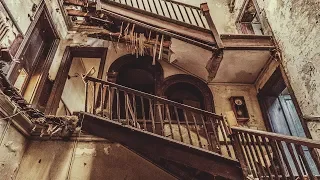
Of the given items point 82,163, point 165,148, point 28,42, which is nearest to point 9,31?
point 28,42

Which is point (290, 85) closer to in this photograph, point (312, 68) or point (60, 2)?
point (312, 68)

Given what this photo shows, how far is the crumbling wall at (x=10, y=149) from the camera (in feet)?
14.6

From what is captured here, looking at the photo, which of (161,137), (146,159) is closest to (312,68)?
(161,137)

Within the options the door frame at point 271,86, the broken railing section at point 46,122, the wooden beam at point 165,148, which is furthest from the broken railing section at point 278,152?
the broken railing section at point 46,122

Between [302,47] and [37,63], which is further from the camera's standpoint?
[37,63]

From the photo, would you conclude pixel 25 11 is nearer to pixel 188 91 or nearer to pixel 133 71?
pixel 133 71

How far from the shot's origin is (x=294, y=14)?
555 cm

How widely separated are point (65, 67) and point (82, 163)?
3362 mm

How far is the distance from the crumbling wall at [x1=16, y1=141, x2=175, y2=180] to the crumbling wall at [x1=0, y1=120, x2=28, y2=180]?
0.63 ft

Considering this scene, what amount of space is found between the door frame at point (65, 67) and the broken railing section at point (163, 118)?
0.93 m

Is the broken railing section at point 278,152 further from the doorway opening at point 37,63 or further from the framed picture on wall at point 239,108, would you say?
the doorway opening at point 37,63

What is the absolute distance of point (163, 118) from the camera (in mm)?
6430

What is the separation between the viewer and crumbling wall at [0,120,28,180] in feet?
14.6

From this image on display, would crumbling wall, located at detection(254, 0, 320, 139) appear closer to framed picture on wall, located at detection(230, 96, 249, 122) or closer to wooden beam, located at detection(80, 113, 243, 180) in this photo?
framed picture on wall, located at detection(230, 96, 249, 122)
